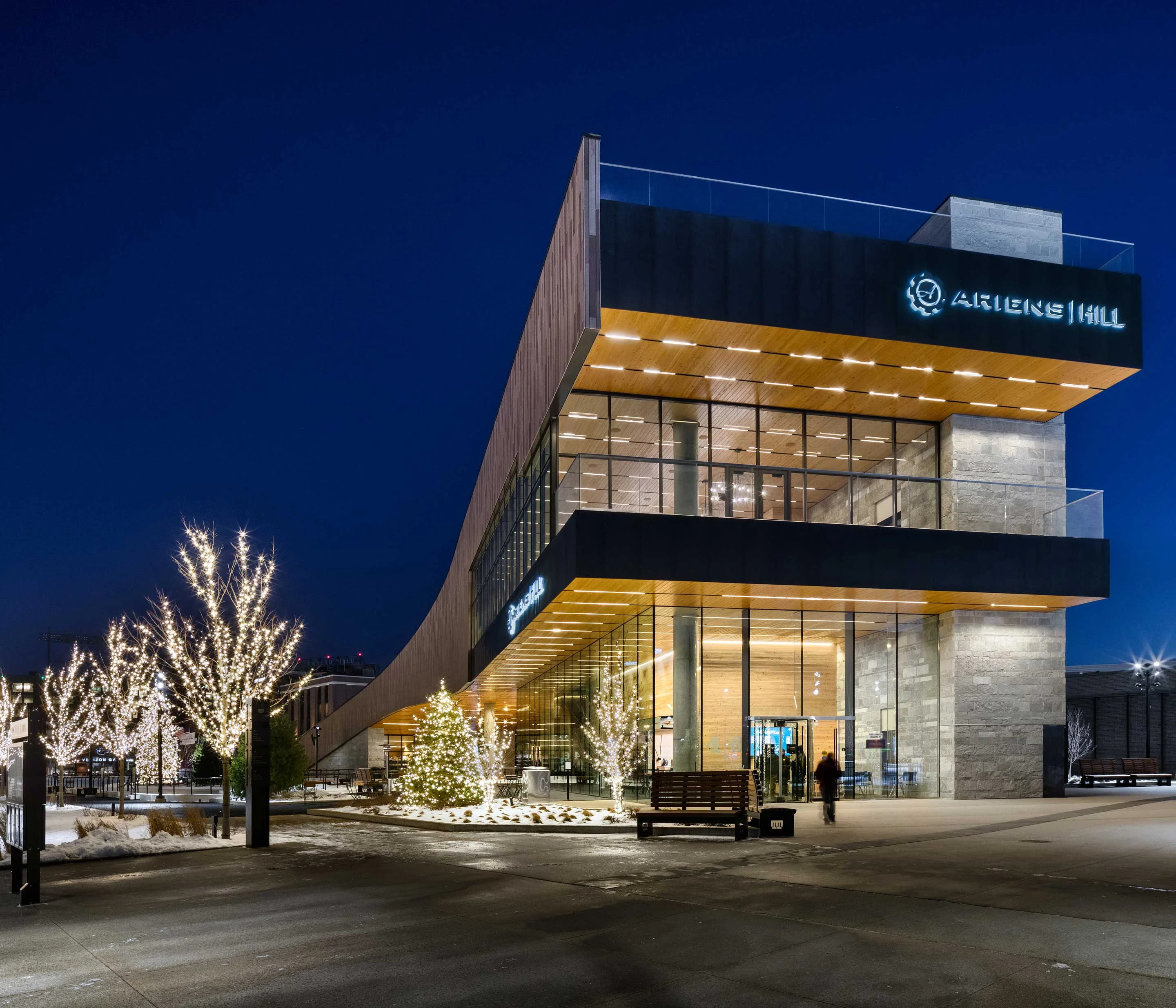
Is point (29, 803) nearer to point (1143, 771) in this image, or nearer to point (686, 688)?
point (686, 688)

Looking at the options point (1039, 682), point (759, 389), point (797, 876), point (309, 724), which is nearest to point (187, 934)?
point (797, 876)

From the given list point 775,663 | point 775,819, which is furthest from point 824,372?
point 775,819

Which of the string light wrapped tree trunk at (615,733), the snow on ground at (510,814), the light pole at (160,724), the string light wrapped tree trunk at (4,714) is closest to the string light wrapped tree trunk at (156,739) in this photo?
the light pole at (160,724)

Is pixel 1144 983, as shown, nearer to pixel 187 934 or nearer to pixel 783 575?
pixel 187 934

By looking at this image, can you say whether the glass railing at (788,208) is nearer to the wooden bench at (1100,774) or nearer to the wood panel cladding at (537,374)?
the wood panel cladding at (537,374)

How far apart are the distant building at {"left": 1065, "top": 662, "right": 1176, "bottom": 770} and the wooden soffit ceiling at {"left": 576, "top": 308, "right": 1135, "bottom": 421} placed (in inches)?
1206

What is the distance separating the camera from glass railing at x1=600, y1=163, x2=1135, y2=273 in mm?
23812

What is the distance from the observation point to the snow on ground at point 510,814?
2189 centimetres

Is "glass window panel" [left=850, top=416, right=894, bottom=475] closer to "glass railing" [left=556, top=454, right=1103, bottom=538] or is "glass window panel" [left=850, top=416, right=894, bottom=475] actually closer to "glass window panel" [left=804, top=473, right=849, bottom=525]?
"glass railing" [left=556, top=454, right=1103, bottom=538]

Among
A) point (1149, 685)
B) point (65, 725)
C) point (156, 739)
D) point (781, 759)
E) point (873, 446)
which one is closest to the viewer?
point (781, 759)

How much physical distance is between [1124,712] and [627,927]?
5405 cm

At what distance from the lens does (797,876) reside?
1317cm

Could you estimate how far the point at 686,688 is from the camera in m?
28.1

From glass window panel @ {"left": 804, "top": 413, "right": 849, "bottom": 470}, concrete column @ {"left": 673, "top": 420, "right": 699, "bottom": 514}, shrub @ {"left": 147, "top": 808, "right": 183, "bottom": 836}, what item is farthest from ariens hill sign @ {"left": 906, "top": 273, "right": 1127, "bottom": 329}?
shrub @ {"left": 147, "top": 808, "right": 183, "bottom": 836}
